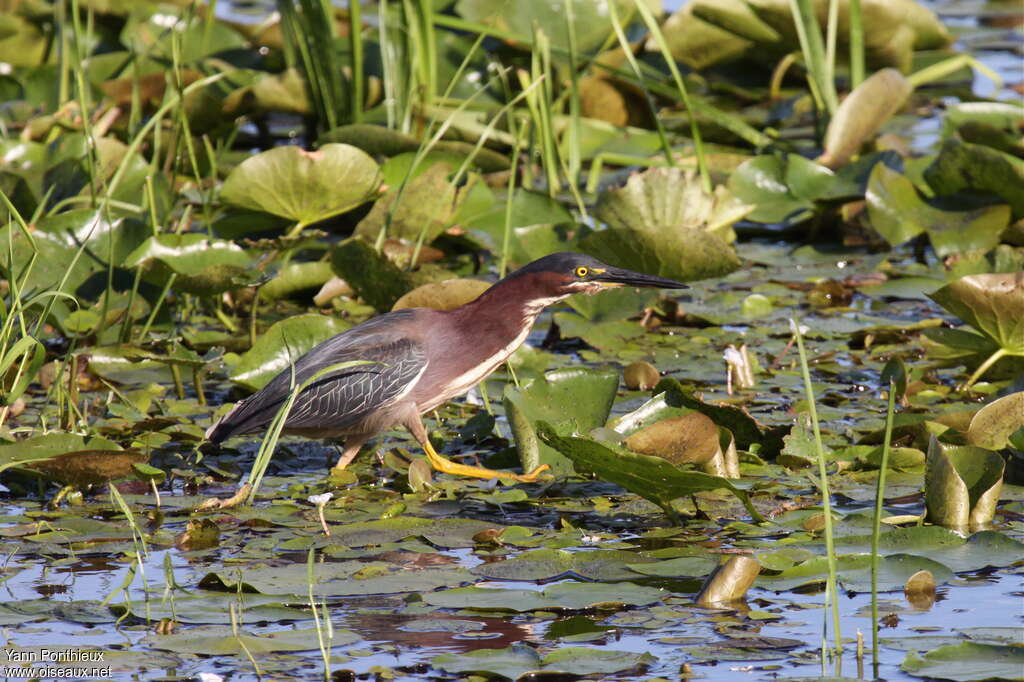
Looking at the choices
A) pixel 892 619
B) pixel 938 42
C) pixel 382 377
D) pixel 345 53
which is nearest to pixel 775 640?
pixel 892 619

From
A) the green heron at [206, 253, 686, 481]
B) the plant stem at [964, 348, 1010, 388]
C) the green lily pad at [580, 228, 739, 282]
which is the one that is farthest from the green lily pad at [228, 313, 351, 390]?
the plant stem at [964, 348, 1010, 388]

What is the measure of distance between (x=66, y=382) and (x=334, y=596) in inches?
101

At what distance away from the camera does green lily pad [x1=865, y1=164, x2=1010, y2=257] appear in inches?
269

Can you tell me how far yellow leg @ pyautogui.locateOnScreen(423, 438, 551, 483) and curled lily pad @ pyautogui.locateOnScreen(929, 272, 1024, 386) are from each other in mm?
1499

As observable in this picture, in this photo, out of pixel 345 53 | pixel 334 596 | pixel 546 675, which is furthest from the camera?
pixel 345 53

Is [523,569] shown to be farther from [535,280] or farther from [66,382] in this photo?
[66,382]

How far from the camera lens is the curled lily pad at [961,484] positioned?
399 cm

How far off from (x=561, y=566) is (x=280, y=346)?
80.6 inches

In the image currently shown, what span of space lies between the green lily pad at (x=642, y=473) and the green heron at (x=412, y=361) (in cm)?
82

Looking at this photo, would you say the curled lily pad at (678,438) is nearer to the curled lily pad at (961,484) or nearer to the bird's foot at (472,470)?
the bird's foot at (472,470)

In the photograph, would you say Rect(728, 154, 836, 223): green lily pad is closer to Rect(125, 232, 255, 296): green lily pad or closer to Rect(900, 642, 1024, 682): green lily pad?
Rect(125, 232, 255, 296): green lily pad

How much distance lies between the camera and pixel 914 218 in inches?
273

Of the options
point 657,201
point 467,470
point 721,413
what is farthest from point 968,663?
point 657,201

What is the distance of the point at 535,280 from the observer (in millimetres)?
5227
